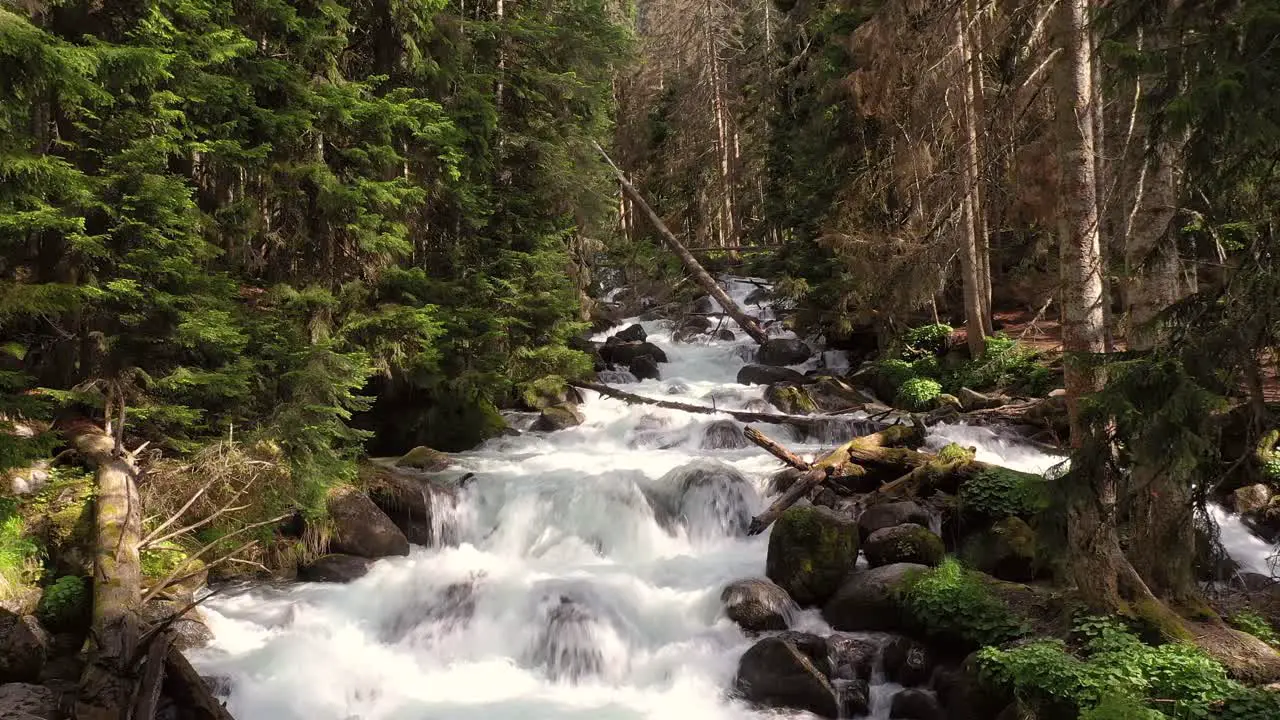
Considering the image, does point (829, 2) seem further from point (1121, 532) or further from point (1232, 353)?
point (1232, 353)

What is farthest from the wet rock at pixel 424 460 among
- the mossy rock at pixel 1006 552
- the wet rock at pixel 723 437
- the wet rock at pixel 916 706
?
the mossy rock at pixel 1006 552

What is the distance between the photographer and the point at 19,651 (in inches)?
260

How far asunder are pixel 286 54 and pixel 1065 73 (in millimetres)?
10207

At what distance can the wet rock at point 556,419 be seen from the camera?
1588cm

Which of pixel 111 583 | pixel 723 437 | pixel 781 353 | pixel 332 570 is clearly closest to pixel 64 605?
pixel 111 583

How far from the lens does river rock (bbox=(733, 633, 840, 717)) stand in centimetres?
742

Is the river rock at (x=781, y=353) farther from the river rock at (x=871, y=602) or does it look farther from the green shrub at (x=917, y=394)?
the river rock at (x=871, y=602)

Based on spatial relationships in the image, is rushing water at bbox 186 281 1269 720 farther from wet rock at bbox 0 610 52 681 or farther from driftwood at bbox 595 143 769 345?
driftwood at bbox 595 143 769 345

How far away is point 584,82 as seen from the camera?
1608cm

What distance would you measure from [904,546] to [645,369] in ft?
39.5

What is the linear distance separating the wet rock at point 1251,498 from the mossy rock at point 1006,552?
330 cm

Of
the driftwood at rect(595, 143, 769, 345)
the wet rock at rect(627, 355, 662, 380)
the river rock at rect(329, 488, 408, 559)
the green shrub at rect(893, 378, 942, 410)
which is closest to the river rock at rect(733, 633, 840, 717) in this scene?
the river rock at rect(329, 488, 408, 559)

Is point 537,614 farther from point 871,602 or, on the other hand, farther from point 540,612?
point 871,602

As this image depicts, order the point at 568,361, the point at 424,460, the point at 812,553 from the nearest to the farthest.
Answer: the point at 812,553, the point at 424,460, the point at 568,361
